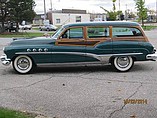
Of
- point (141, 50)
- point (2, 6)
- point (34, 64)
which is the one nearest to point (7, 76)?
point (34, 64)

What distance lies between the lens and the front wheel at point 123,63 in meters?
9.88

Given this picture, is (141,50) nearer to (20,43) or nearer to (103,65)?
(103,65)

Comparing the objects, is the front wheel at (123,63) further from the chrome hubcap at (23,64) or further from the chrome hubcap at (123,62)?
the chrome hubcap at (23,64)

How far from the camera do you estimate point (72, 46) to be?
9727mm

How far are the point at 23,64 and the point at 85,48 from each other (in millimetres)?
1984

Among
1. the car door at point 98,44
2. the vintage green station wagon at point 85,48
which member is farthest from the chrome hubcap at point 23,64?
the car door at point 98,44

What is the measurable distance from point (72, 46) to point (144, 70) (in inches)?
94.2

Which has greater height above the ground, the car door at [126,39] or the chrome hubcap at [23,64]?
the car door at [126,39]

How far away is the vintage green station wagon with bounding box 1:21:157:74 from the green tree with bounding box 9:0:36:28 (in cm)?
3971

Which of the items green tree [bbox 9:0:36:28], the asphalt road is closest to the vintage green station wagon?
the asphalt road

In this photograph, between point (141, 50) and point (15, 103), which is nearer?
point (15, 103)

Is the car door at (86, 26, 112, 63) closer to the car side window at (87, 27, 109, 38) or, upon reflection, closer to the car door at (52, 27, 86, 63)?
the car side window at (87, 27, 109, 38)

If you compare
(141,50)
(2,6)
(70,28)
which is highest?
(2,6)

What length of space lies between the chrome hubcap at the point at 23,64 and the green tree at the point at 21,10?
3964 cm
